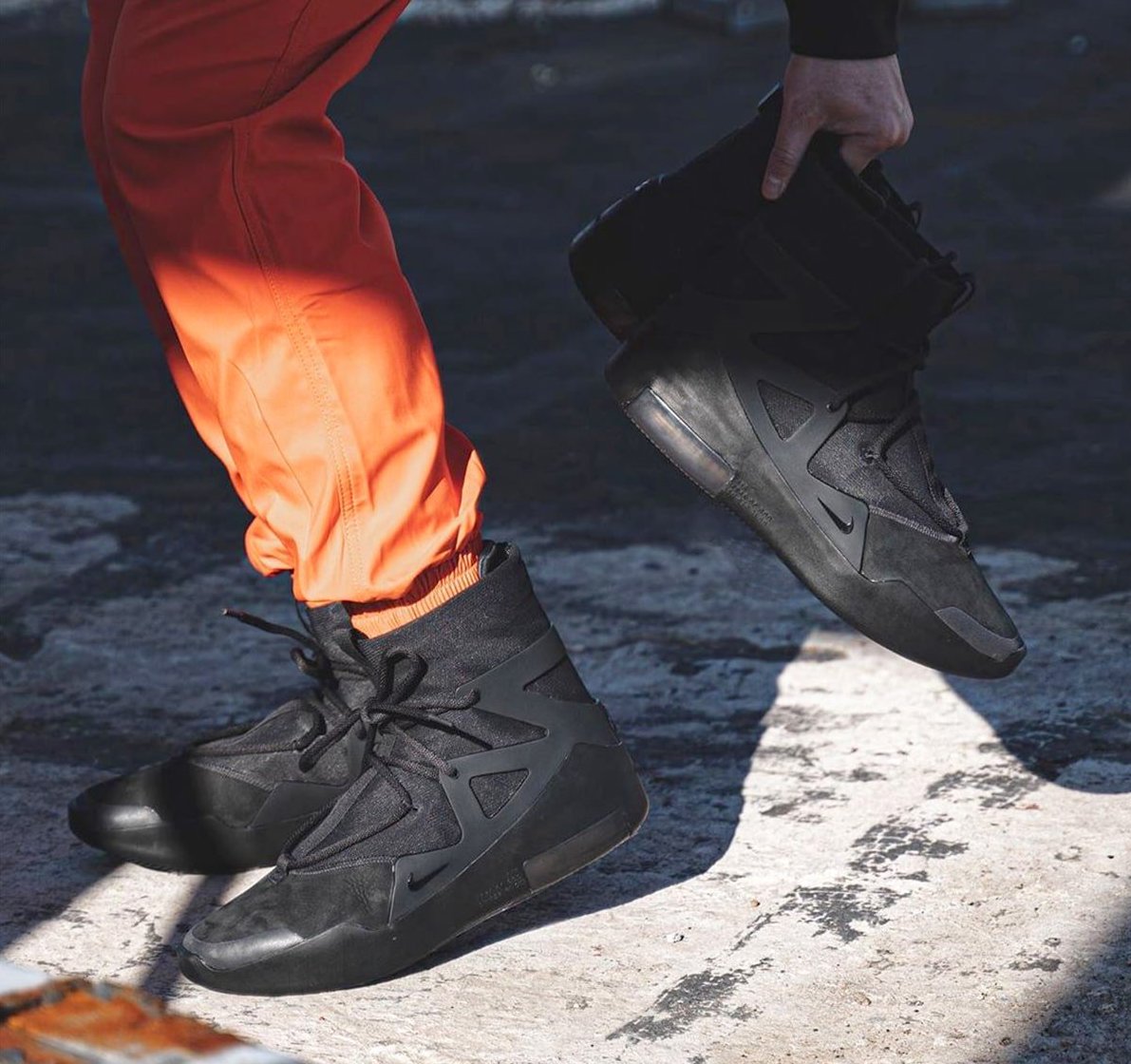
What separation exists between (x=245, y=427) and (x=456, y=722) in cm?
35

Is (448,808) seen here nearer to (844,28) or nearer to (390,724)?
(390,724)

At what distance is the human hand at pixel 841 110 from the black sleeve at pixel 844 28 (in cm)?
1

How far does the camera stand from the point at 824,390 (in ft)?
5.80

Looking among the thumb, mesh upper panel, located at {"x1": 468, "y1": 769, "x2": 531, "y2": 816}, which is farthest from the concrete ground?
the thumb

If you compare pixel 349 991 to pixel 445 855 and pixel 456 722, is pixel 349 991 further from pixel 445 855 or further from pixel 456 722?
pixel 456 722

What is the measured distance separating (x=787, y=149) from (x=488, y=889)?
2.58 ft

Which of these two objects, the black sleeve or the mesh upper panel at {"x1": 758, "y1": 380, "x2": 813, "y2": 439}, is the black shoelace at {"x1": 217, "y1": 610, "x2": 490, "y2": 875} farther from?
the black sleeve

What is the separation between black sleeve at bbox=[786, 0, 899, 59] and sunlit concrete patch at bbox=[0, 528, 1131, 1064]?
2.62 feet

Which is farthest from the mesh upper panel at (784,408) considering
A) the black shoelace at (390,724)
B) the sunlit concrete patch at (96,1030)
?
the sunlit concrete patch at (96,1030)

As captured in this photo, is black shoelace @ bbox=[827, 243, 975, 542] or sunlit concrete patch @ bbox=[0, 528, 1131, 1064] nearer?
sunlit concrete patch @ bbox=[0, 528, 1131, 1064]

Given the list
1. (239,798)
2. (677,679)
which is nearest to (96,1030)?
(239,798)

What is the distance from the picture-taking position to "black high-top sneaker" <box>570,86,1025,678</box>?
1758 mm

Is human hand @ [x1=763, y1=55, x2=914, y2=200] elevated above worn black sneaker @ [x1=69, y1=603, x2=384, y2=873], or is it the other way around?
human hand @ [x1=763, y1=55, x2=914, y2=200]

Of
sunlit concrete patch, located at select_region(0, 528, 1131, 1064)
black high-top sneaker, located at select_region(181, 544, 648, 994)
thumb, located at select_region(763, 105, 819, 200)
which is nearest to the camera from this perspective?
sunlit concrete patch, located at select_region(0, 528, 1131, 1064)
